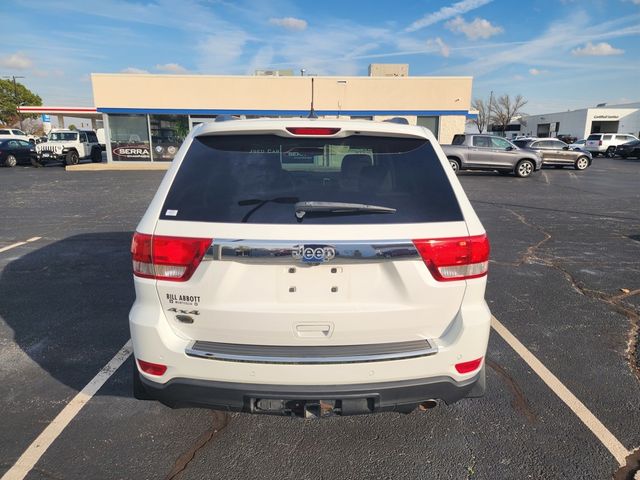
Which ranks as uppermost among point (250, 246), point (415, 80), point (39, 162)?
point (415, 80)

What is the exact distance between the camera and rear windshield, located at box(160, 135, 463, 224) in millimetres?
2133

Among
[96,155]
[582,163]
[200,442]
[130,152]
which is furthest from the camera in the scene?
[96,155]

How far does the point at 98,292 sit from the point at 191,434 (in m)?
3.08

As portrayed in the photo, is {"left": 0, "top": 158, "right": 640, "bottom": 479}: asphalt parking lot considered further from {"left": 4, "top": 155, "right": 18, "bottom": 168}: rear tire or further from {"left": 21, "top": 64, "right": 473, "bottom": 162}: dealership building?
{"left": 4, "top": 155, "right": 18, "bottom": 168}: rear tire

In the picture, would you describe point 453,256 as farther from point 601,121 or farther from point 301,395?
point 601,121

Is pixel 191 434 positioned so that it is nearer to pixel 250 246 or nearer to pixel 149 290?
pixel 149 290

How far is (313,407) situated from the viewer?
2.14 meters

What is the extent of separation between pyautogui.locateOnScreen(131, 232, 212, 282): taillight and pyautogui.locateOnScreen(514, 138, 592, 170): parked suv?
25.2 metres

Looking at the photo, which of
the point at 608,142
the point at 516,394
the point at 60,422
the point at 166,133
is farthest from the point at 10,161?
the point at 608,142

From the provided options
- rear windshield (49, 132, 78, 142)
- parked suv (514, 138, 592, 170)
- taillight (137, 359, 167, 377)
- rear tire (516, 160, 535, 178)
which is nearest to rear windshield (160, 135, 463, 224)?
taillight (137, 359, 167, 377)

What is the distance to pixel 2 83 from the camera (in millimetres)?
68062

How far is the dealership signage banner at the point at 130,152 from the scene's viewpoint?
82.9 feet

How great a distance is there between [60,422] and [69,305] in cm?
225

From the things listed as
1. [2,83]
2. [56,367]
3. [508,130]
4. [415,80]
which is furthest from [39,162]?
[508,130]
